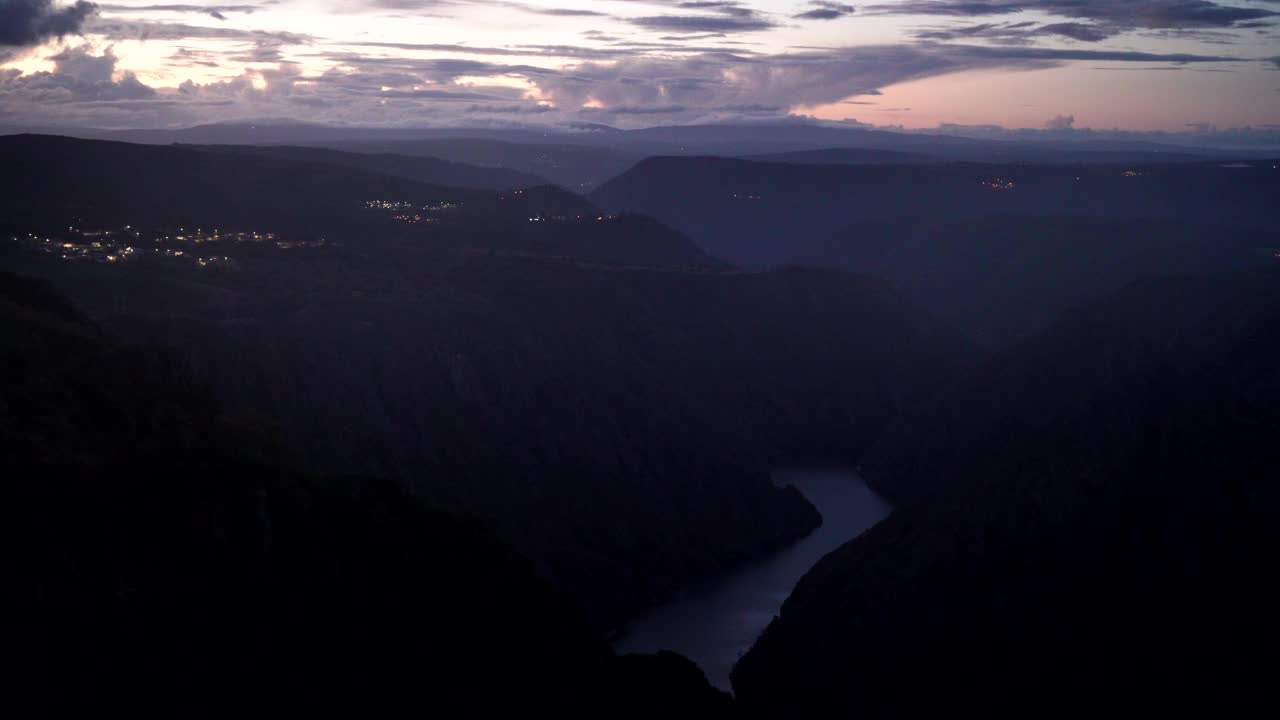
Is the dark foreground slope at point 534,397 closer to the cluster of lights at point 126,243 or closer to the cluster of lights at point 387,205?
the cluster of lights at point 126,243

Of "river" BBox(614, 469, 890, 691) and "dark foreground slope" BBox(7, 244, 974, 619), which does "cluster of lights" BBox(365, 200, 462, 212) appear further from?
"river" BBox(614, 469, 890, 691)

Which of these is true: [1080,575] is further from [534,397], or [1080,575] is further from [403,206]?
[403,206]

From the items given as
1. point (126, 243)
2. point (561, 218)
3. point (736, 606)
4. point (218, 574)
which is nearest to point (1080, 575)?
point (736, 606)

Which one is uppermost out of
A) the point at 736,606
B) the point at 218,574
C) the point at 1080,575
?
the point at 218,574

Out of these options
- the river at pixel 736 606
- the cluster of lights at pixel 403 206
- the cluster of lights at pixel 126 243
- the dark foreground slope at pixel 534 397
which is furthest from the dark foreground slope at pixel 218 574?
the cluster of lights at pixel 403 206

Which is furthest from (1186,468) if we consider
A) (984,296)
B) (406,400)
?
(984,296)
